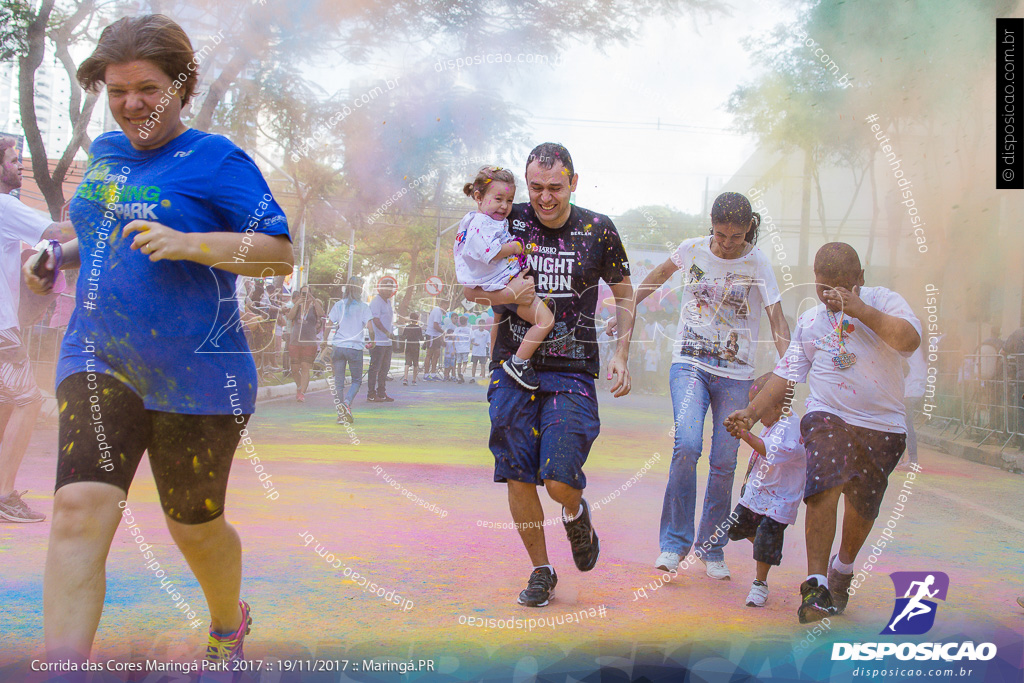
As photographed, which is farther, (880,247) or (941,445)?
(941,445)

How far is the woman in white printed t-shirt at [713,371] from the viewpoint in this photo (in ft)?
11.6

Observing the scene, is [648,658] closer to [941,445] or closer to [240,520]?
[240,520]

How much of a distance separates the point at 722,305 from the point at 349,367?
7.00 ft

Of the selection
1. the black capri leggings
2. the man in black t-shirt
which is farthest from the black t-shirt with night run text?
the black capri leggings

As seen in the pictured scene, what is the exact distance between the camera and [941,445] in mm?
4406

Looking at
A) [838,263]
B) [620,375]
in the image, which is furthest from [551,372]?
[838,263]

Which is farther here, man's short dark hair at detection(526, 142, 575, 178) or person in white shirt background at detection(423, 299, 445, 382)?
person in white shirt background at detection(423, 299, 445, 382)

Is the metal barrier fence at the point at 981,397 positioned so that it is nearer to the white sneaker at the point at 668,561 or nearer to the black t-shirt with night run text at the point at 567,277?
the white sneaker at the point at 668,561

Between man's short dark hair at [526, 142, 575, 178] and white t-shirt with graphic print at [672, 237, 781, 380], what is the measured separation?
84cm

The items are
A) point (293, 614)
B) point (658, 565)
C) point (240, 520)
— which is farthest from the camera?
point (240, 520)

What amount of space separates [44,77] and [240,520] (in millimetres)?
2175

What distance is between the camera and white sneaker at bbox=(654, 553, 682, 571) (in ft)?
11.5

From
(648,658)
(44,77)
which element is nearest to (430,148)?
(44,77)

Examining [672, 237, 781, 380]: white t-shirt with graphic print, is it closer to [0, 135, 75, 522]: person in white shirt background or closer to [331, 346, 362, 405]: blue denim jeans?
[331, 346, 362, 405]: blue denim jeans
